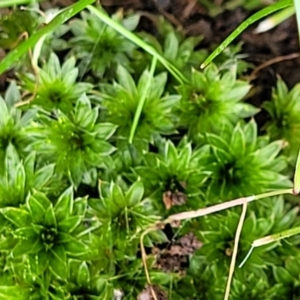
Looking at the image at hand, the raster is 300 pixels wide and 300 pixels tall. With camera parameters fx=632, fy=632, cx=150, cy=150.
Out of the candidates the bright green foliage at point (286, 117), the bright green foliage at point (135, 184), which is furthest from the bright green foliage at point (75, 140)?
the bright green foliage at point (286, 117)

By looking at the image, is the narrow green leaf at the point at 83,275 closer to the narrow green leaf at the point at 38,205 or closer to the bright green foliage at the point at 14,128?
the narrow green leaf at the point at 38,205

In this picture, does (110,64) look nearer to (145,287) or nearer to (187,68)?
(187,68)

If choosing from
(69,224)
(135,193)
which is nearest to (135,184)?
(135,193)

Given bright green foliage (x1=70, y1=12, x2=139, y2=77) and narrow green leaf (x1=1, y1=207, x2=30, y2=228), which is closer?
narrow green leaf (x1=1, y1=207, x2=30, y2=228)

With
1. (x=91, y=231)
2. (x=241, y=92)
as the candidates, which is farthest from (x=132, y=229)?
(x=241, y=92)

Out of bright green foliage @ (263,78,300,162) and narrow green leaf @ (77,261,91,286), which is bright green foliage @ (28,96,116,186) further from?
bright green foliage @ (263,78,300,162)

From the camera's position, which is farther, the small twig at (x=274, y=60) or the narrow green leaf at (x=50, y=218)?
the small twig at (x=274, y=60)

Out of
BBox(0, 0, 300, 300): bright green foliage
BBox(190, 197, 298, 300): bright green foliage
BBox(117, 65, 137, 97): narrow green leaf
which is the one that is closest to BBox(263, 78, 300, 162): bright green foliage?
BBox(0, 0, 300, 300): bright green foliage
